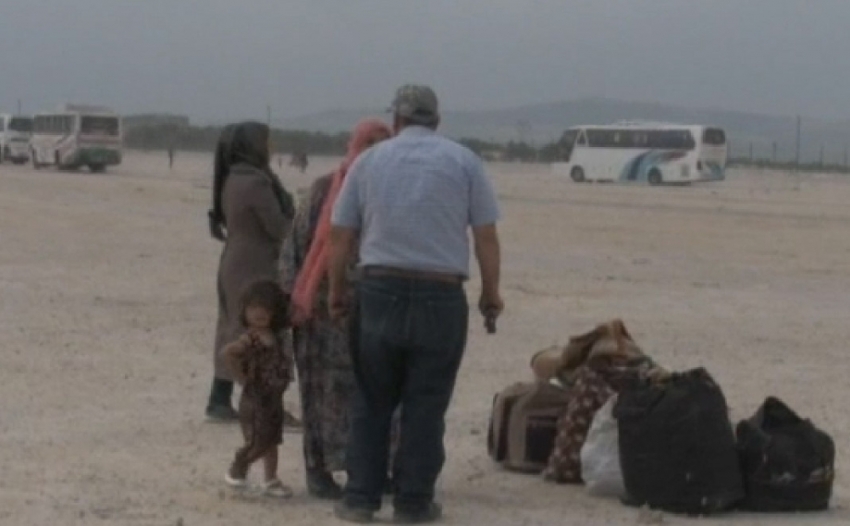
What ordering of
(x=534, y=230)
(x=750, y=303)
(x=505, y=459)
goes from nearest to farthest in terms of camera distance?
(x=505, y=459) → (x=750, y=303) → (x=534, y=230)

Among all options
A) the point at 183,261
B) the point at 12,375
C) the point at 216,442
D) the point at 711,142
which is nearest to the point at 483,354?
the point at 12,375

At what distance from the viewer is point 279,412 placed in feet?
28.7

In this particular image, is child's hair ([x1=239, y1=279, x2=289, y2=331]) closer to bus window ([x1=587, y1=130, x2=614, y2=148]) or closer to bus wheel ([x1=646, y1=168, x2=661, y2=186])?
bus wheel ([x1=646, y1=168, x2=661, y2=186])

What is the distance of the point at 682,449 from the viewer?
27.3 feet

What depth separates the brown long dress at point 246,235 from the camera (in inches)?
399

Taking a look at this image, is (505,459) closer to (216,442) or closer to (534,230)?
(216,442)

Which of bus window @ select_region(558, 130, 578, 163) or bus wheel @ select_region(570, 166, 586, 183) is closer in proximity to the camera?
bus wheel @ select_region(570, 166, 586, 183)

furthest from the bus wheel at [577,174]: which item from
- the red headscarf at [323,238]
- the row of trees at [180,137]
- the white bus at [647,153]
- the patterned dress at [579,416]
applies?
the red headscarf at [323,238]

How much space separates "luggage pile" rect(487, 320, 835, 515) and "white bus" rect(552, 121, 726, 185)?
6475 centimetres

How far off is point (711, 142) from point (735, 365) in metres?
61.0

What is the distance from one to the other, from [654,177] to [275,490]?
6637cm

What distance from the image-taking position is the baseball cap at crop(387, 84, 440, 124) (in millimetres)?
8055

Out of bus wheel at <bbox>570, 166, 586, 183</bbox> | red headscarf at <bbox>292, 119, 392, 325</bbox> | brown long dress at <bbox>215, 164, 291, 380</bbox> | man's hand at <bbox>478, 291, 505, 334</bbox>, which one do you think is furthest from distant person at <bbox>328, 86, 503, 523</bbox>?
bus wheel at <bbox>570, 166, 586, 183</bbox>

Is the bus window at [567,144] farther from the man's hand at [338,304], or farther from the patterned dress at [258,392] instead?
the man's hand at [338,304]
